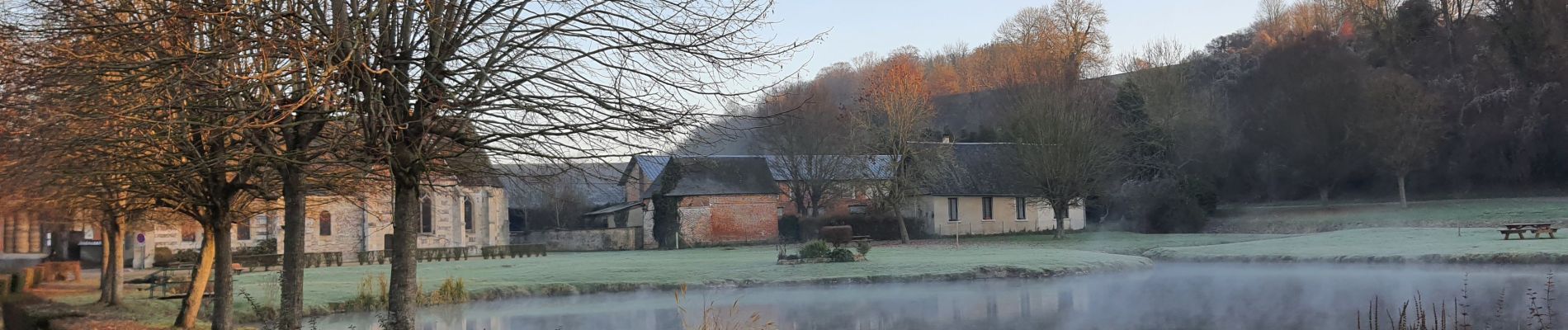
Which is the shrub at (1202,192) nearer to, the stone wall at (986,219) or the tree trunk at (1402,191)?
the stone wall at (986,219)

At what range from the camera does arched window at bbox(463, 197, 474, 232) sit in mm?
55781

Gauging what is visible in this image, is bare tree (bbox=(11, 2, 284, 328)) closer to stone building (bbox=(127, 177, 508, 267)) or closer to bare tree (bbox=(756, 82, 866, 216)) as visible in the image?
stone building (bbox=(127, 177, 508, 267))

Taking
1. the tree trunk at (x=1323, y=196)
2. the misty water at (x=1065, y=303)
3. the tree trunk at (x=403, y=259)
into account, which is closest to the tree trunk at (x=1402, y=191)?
the tree trunk at (x=1323, y=196)

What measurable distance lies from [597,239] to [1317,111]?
33.9 m

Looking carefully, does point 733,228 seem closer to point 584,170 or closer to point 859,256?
point 859,256

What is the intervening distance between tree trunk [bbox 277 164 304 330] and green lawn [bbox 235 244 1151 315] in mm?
9832

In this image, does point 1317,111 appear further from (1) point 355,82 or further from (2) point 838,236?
(1) point 355,82

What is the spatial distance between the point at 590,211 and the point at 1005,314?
54986 mm

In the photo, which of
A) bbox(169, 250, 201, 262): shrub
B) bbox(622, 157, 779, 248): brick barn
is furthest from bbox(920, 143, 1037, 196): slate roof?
bbox(169, 250, 201, 262): shrub

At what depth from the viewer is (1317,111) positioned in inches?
2053

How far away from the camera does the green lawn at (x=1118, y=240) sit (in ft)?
132

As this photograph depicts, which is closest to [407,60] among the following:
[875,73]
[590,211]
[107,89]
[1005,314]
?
[107,89]

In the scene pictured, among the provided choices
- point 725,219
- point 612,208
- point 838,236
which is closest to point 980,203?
point 725,219

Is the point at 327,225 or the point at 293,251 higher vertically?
the point at 327,225
